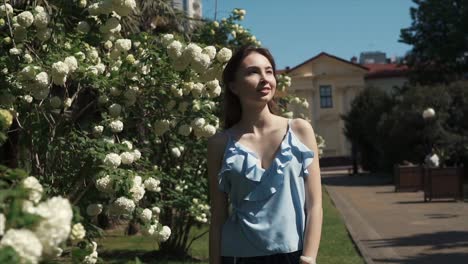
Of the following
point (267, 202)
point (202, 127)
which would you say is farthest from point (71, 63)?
point (267, 202)

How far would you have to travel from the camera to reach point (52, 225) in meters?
1.40

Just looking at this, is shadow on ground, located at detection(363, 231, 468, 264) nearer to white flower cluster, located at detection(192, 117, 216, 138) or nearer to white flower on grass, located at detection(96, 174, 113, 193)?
white flower cluster, located at detection(192, 117, 216, 138)

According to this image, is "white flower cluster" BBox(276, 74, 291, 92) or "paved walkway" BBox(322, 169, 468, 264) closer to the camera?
"paved walkway" BBox(322, 169, 468, 264)

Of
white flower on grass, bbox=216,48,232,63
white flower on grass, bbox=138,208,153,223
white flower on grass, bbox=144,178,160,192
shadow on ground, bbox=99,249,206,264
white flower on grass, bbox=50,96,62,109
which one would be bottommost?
shadow on ground, bbox=99,249,206,264

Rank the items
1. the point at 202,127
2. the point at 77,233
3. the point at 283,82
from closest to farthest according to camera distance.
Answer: the point at 77,233, the point at 202,127, the point at 283,82

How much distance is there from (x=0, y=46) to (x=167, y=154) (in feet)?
13.6

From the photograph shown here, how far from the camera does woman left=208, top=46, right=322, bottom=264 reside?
253 cm

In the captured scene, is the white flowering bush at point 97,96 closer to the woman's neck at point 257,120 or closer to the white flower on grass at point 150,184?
the white flower on grass at point 150,184

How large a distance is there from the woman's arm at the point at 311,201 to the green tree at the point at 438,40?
3717 cm

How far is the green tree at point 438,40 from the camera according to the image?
126 feet

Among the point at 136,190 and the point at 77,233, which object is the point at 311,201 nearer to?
the point at 77,233

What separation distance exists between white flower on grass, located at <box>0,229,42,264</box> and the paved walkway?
8.07 m

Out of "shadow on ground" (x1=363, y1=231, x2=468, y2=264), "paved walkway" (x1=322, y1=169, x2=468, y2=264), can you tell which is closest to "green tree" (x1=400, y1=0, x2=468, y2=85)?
"paved walkway" (x1=322, y1=169, x2=468, y2=264)

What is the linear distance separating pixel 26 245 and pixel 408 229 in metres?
12.1
